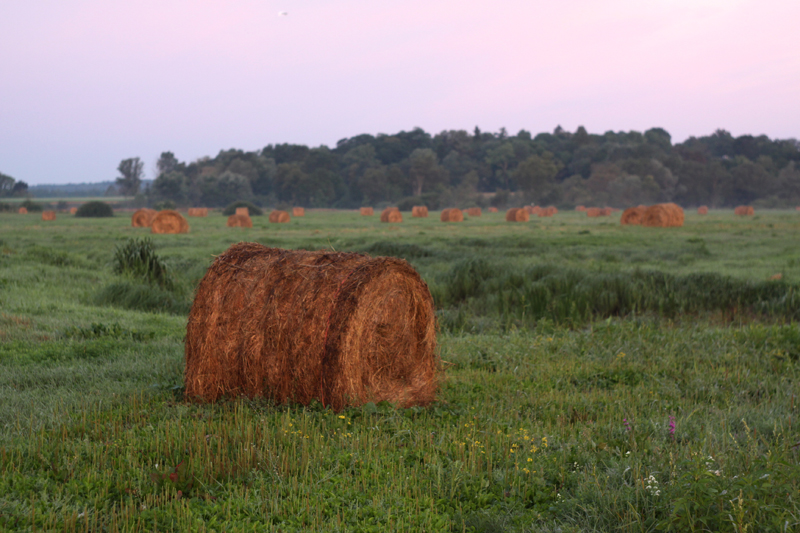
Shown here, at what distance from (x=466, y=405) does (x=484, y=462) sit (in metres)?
1.56

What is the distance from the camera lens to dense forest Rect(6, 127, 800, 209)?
102 meters

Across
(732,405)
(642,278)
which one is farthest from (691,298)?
(732,405)

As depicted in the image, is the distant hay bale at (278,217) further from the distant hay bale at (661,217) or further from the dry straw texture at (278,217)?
the distant hay bale at (661,217)

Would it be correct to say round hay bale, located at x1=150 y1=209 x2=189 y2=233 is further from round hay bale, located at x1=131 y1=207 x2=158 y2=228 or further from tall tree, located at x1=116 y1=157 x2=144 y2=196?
tall tree, located at x1=116 y1=157 x2=144 y2=196

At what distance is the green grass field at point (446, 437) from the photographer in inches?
161

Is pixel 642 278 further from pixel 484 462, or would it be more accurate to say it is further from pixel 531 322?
pixel 484 462

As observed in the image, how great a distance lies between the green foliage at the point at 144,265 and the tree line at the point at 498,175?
265 ft

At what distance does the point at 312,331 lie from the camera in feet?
20.7

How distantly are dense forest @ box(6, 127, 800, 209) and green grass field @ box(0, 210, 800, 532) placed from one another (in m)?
86.9

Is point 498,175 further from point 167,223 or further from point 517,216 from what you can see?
point 167,223

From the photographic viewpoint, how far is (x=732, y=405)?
648cm

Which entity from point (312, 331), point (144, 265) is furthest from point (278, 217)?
point (312, 331)

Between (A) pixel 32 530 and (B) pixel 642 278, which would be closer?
(A) pixel 32 530

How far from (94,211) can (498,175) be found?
2964 inches
